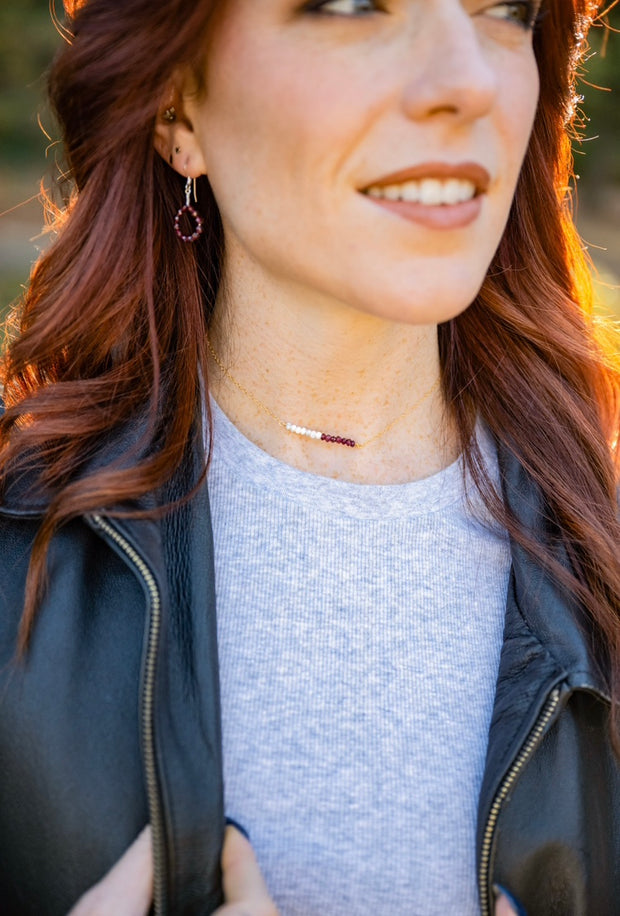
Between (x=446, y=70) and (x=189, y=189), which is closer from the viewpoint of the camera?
(x=446, y=70)

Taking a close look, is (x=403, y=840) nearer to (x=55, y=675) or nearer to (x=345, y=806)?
(x=345, y=806)

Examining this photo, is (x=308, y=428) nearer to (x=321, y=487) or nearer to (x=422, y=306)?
(x=321, y=487)

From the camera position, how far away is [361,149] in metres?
1.63

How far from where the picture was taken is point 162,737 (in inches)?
59.9

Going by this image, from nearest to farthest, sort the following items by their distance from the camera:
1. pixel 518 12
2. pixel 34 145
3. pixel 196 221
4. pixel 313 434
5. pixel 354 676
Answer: pixel 354 676 → pixel 518 12 → pixel 313 434 → pixel 196 221 → pixel 34 145

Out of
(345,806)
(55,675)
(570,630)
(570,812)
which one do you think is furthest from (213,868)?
(570,630)

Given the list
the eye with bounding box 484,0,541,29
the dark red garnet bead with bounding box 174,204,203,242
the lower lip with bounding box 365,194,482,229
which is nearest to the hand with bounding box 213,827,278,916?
the lower lip with bounding box 365,194,482,229

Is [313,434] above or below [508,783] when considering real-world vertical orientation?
above

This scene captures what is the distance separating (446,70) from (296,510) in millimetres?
771

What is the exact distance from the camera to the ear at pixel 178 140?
1910 millimetres

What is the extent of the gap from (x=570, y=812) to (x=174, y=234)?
4.19 feet

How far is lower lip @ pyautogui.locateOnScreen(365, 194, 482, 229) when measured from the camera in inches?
65.3

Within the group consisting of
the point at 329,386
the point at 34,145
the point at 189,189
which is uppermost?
the point at 189,189

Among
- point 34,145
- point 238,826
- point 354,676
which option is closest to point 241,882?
point 238,826
